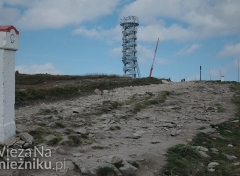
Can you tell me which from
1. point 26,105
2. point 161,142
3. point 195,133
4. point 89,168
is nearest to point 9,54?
point 89,168

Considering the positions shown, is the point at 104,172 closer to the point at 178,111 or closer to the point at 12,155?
the point at 12,155

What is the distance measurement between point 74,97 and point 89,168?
13302 millimetres

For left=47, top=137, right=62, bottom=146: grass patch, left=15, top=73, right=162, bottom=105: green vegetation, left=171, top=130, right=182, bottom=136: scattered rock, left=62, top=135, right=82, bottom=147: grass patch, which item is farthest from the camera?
left=15, top=73, right=162, bottom=105: green vegetation

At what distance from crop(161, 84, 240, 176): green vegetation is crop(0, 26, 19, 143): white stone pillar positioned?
12.5 feet

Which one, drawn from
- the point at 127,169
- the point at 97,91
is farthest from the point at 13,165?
the point at 97,91

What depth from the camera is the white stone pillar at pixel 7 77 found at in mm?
6871

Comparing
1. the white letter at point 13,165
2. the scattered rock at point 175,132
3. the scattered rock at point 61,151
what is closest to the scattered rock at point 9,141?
the white letter at point 13,165

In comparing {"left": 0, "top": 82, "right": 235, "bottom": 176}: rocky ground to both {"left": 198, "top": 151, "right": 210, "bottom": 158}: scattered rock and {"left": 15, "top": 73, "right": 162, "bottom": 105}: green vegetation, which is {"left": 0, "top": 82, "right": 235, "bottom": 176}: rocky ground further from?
{"left": 15, "top": 73, "right": 162, "bottom": 105}: green vegetation

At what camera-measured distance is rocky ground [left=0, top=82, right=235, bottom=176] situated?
6328mm

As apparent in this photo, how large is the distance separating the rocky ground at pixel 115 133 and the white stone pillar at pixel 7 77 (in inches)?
13.8

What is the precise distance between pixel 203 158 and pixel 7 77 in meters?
5.28

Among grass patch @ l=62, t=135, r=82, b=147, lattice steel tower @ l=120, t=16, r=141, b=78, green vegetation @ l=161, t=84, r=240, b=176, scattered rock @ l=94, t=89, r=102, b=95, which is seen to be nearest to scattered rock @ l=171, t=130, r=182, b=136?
green vegetation @ l=161, t=84, r=240, b=176

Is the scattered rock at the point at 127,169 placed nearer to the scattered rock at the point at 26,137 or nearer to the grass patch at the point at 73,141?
the grass patch at the point at 73,141

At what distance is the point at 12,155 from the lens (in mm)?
6277
